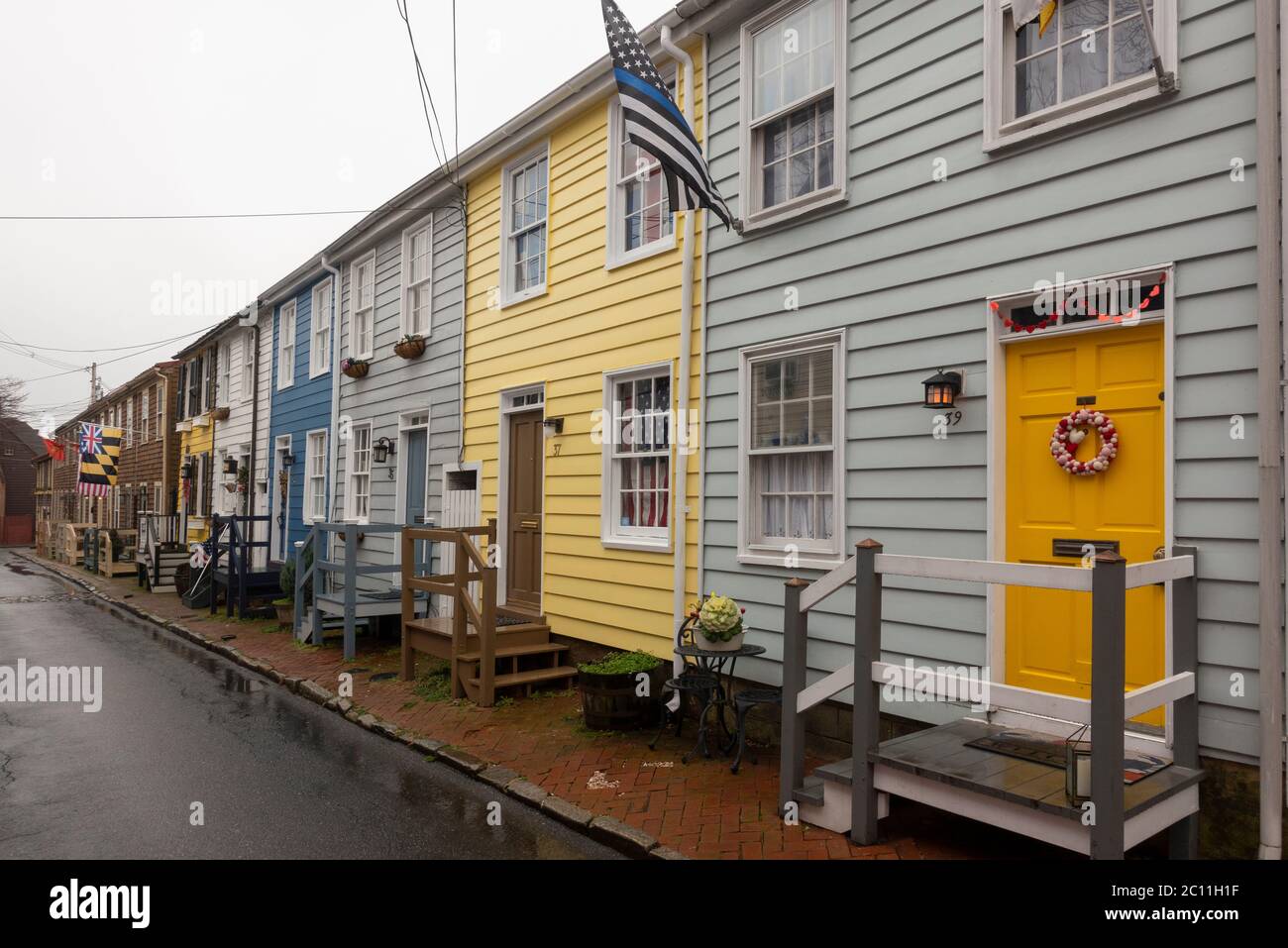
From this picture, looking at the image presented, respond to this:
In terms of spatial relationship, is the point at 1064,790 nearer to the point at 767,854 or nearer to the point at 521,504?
the point at 767,854

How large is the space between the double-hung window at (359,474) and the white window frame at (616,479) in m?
6.75

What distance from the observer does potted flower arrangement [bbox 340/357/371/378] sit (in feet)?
44.4

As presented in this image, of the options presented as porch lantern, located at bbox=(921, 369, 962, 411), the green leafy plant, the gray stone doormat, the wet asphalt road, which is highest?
porch lantern, located at bbox=(921, 369, 962, 411)

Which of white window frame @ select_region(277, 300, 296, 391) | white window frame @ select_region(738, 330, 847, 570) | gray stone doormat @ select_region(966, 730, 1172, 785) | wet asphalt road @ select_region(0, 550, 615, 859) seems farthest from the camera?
white window frame @ select_region(277, 300, 296, 391)

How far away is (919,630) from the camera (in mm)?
5355

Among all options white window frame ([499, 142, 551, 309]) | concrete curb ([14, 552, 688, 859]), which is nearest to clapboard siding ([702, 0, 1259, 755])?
concrete curb ([14, 552, 688, 859])

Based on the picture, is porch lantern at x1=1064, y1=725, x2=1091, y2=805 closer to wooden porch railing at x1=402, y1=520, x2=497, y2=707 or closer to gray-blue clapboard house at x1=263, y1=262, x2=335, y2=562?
wooden porch railing at x1=402, y1=520, x2=497, y2=707

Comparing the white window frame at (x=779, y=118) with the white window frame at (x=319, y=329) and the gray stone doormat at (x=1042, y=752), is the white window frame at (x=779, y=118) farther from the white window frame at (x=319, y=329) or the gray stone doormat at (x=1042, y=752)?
→ the white window frame at (x=319, y=329)

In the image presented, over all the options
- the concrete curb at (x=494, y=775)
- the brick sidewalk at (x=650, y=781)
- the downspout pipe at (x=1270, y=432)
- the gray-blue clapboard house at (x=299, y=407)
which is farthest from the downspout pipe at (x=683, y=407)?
the gray-blue clapboard house at (x=299, y=407)

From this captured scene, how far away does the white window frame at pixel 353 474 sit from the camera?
44.7 ft

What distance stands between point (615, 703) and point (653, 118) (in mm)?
4494

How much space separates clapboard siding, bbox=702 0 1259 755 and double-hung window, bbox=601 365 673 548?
0.74m

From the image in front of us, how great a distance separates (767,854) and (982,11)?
17.0 ft
